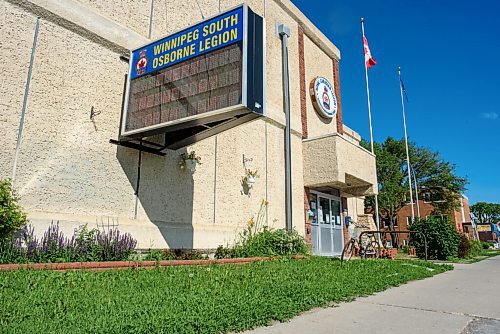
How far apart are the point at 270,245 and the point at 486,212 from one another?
363ft

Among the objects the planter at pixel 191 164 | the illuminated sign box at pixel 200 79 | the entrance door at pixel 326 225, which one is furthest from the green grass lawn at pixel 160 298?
the entrance door at pixel 326 225

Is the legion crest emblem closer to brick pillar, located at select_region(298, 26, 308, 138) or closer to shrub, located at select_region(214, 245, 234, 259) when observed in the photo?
brick pillar, located at select_region(298, 26, 308, 138)

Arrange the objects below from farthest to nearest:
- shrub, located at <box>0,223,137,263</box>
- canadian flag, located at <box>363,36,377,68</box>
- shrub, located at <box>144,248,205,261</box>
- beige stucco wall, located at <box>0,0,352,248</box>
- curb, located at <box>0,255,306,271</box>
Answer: canadian flag, located at <box>363,36,377,68</box>, shrub, located at <box>144,248,205,261</box>, beige stucco wall, located at <box>0,0,352,248</box>, shrub, located at <box>0,223,137,263</box>, curb, located at <box>0,255,306,271</box>

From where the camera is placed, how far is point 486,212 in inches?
3959

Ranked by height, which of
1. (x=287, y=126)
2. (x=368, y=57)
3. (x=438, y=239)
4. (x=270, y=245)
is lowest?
(x=270, y=245)

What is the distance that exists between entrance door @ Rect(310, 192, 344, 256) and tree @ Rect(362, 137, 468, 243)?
21562mm

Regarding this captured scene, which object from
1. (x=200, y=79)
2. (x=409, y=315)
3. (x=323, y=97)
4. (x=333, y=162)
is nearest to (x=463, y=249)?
(x=333, y=162)

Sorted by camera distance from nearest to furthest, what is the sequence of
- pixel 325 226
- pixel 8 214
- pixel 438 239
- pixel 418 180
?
1. pixel 8 214
2. pixel 438 239
3. pixel 325 226
4. pixel 418 180

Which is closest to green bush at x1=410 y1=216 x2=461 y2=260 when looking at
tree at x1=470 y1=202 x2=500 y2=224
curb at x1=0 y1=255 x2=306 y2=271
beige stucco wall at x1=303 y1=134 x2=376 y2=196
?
beige stucco wall at x1=303 y1=134 x2=376 y2=196

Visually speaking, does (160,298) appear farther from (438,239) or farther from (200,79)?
(438,239)

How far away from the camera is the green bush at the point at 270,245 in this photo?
408 inches

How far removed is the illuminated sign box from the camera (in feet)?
20.9

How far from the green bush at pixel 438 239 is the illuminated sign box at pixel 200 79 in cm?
1209

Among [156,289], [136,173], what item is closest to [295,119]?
[136,173]
